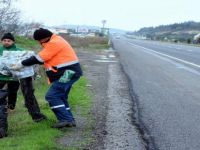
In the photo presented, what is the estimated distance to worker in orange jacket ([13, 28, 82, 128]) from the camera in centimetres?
796

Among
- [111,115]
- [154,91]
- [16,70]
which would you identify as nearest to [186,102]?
[154,91]

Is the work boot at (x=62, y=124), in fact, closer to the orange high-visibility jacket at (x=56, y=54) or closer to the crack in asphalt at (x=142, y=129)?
the orange high-visibility jacket at (x=56, y=54)

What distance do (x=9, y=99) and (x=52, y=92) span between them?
5.96ft

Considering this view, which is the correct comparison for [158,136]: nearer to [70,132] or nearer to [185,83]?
[70,132]

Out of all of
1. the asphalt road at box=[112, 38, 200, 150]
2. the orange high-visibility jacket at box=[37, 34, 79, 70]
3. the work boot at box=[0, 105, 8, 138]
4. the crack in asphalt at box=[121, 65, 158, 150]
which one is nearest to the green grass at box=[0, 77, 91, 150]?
the work boot at box=[0, 105, 8, 138]

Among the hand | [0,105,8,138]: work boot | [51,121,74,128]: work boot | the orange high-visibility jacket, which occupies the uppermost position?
the orange high-visibility jacket

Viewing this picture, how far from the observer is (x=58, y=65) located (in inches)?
317

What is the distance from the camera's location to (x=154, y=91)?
1370 cm

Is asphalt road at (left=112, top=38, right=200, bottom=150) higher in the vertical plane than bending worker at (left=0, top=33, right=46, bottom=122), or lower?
lower

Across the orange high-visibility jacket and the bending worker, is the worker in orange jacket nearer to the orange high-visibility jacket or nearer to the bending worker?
the orange high-visibility jacket

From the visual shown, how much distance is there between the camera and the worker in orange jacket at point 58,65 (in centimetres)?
796

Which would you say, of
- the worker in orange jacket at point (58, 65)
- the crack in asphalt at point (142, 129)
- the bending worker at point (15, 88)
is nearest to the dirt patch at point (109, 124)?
the crack in asphalt at point (142, 129)

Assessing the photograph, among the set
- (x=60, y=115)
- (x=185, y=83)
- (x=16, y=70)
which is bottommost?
(x=185, y=83)

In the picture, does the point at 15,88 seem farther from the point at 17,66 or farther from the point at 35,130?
the point at 35,130
